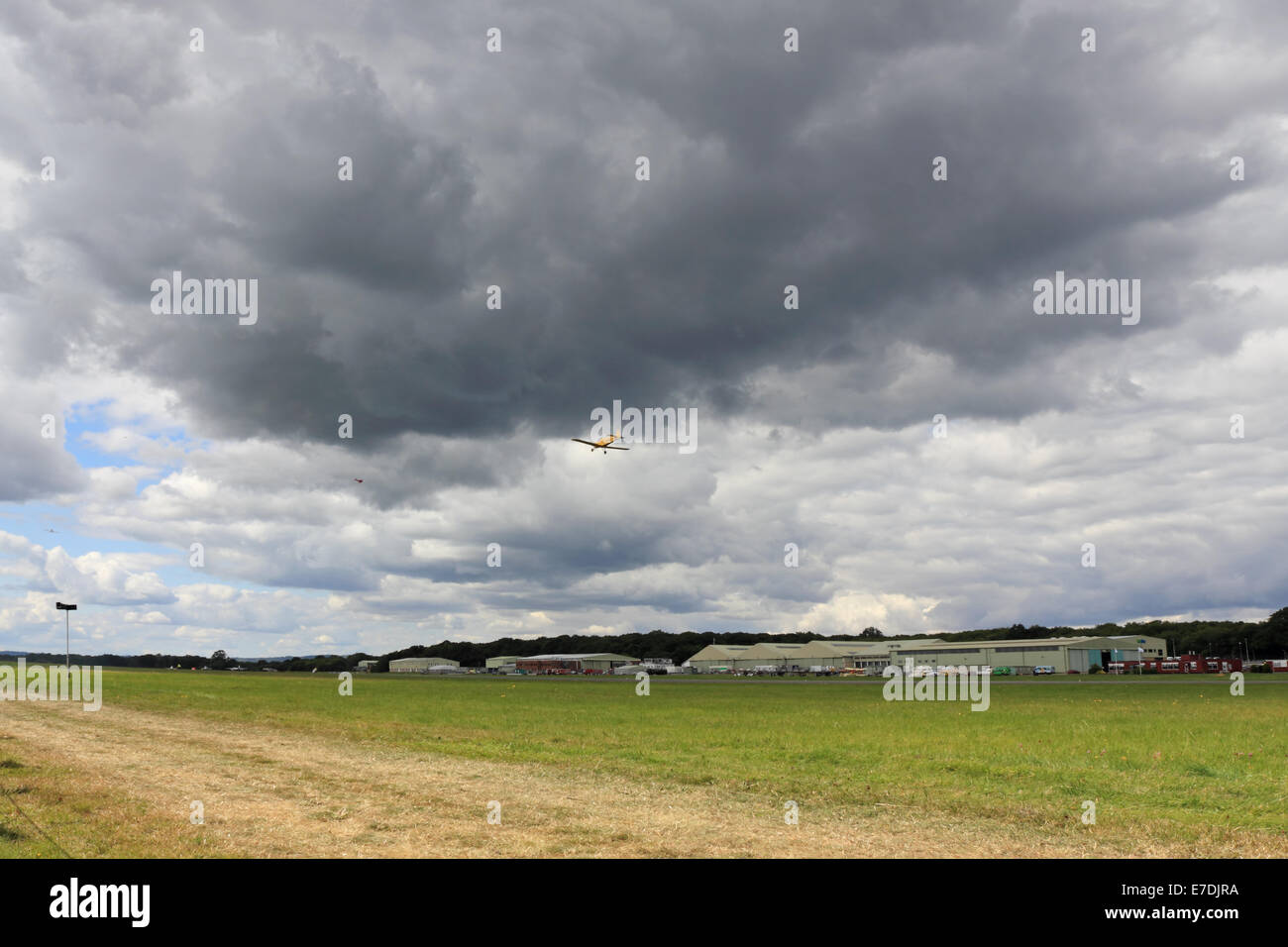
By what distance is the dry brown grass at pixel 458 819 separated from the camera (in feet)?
43.8

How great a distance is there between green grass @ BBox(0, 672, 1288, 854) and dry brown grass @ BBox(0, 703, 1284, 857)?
4.68 feet

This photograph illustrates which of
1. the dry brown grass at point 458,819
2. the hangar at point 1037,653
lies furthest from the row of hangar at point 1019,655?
the dry brown grass at point 458,819

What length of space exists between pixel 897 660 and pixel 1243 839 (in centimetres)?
17865

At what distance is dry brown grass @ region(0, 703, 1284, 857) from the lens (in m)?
13.3

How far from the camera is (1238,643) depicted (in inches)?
7849

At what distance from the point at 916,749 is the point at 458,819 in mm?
16886

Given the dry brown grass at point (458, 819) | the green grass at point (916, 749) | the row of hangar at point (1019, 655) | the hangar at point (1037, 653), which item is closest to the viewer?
the dry brown grass at point (458, 819)

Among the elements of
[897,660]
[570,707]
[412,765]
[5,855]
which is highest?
[5,855]

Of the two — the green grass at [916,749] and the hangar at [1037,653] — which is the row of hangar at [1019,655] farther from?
the green grass at [916,749]

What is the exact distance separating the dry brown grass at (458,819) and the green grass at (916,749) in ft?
4.68

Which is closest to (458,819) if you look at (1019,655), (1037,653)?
(1037,653)

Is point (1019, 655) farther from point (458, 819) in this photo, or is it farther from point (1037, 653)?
point (458, 819)
